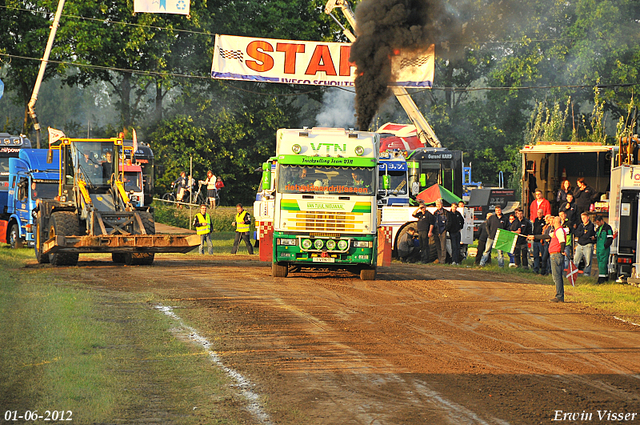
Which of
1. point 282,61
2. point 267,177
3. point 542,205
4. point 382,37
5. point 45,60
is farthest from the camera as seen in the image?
point 45,60

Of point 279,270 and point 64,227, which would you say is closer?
point 279,270

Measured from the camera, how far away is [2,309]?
1373 centimetres

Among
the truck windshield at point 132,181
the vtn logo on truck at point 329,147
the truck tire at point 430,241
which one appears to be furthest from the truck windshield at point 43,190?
the vtn logo on truck at point 329,147

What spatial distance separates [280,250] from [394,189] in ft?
36.0

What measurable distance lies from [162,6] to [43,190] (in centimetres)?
1093

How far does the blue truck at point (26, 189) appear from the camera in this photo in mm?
27062

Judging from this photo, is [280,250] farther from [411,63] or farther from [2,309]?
[411,63]

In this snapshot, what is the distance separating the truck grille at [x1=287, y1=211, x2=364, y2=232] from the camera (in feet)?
61.3

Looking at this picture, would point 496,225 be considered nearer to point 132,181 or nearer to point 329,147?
point 329,147

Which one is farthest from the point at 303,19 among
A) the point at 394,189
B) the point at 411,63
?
the point at 394,189

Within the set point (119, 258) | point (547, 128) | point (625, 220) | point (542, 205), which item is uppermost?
point (547, 128)

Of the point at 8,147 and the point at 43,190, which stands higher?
the point at 8,147

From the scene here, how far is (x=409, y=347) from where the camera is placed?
1108 cm

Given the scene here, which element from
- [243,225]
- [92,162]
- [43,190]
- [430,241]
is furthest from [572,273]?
[43,190]
